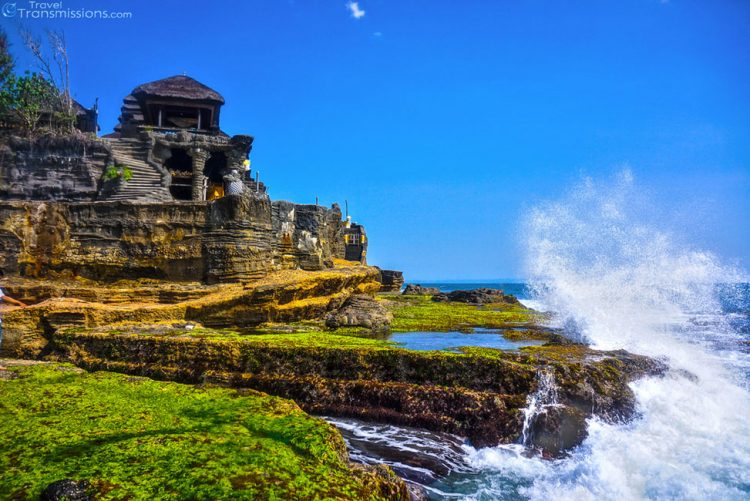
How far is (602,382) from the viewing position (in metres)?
7.24

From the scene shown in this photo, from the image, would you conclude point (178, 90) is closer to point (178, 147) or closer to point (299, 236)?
point (178, 147)

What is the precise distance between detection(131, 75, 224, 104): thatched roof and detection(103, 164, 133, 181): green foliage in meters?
13.8

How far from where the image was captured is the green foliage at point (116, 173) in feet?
66.6

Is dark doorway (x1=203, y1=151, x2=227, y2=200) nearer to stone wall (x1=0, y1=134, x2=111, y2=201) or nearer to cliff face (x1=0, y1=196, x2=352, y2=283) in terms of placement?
stone wall (x1=0, y1=134, x2=111, y2=201)

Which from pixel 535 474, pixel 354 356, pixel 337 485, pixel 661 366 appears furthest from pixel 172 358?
pixel 661 366

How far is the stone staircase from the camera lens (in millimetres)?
19719

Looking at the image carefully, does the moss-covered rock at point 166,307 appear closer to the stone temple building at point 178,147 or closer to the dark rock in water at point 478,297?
the stone temple building at point 178,147

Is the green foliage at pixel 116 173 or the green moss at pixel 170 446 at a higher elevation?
the green foliage at pixel 116 173

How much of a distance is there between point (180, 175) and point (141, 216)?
15.6 metres

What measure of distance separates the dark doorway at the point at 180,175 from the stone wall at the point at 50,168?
212 inches

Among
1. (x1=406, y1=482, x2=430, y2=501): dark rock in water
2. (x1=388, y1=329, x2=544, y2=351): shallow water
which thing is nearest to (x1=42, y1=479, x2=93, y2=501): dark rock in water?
(x1=406, y1=482, x2=430, y2=501): dark rock in water

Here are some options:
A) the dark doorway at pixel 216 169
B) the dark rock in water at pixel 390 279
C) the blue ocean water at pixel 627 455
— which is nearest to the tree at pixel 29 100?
the dark doorway at pixel 216 169

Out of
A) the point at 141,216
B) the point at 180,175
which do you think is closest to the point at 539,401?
the point at 141,216

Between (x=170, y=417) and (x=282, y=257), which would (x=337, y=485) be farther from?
(x=282, y=257)
